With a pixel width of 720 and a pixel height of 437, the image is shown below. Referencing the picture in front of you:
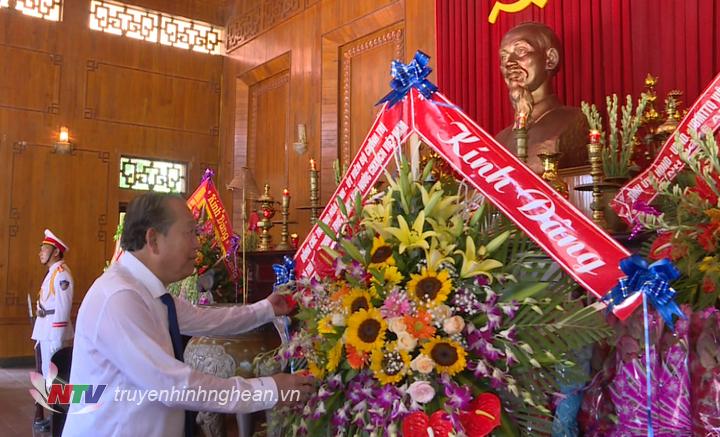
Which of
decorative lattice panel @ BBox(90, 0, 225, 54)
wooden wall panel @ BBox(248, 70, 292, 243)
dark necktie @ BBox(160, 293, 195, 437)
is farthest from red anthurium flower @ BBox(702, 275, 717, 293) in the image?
decorative lattice panel @ BBox(90, 0, 225, 54)

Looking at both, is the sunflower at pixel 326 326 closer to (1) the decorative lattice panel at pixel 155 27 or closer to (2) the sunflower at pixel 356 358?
(2) the sunflower at pixel 356 358

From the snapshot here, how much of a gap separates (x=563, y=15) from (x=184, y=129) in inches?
173

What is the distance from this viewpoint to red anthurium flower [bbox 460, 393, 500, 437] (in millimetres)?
1032

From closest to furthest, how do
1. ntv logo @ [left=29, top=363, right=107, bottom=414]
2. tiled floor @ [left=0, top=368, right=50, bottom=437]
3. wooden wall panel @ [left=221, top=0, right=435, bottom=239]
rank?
ntv logo @ [left=29, top=363, right=107, bottom=414], tiled floor @ [left=0, top=368, right=50, bottom=437], wooden wall panel @ [left=221, top=0, right=435, bottom=239]

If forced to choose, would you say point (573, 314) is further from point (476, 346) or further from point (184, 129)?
point (184, 129)

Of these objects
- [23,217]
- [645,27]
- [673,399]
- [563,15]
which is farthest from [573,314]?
[23,217]

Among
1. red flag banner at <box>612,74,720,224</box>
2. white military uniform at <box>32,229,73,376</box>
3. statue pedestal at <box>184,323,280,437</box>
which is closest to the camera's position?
red flag banner at <box>612,74,720,224</box>

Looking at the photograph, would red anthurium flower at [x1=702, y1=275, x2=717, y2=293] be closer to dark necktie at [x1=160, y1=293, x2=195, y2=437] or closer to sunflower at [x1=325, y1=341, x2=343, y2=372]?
sunflower at [x1=325, y1=341, x2=343, y2=372]

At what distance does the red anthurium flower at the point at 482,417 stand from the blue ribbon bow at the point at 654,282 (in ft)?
0.88

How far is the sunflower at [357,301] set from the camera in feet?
3.74

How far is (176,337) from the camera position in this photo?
57.3 inches

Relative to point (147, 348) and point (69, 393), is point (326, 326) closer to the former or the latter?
point (147, 348)

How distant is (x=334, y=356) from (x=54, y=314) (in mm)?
3795

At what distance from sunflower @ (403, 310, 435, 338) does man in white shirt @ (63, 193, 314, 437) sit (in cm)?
27
